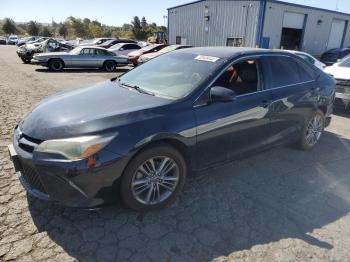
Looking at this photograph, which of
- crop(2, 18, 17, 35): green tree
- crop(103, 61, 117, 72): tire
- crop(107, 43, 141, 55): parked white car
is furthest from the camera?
crop(2, 18, 17, 35): green tree

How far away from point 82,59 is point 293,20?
703 inches

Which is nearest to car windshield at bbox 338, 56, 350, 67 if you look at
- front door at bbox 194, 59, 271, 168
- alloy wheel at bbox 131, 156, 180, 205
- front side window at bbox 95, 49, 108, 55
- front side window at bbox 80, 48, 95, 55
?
front door at bbox 194, 59, 271, 168

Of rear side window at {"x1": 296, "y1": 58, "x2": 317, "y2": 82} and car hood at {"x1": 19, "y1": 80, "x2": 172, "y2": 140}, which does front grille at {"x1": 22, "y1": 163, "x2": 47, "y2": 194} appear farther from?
rear side window at {"x1": 296, "y1": 58, "x2": 317, "y2": 82}

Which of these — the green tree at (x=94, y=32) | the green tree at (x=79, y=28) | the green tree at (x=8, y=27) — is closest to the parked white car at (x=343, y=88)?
the green tree at (x=94, y=32)

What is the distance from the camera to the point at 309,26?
1041 inches

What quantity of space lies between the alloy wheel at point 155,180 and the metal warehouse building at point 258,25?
21.0 m

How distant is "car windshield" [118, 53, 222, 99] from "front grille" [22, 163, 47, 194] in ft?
5.11

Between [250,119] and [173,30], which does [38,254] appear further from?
[173,30]

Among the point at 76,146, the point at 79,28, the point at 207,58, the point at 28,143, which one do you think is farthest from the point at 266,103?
the point at 79,28

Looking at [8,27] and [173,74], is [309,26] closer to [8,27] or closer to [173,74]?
[173,74]

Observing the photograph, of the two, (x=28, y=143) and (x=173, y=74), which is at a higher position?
(x=173, y=74)

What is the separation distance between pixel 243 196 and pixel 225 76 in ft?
4.87

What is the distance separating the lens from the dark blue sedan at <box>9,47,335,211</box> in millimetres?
2760

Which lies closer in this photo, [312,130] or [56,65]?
[312,130]
